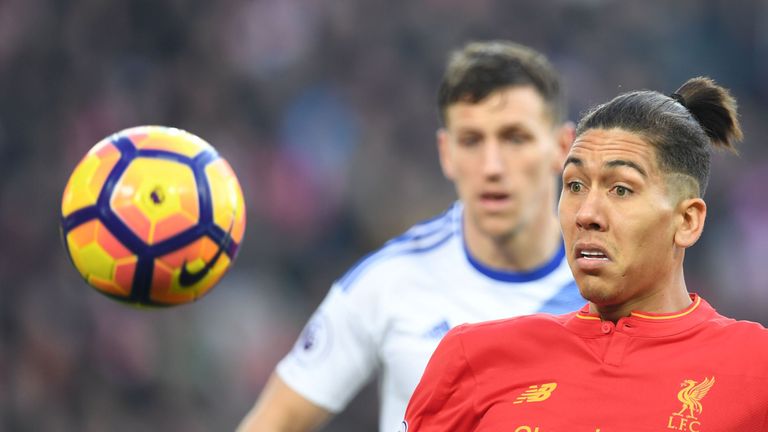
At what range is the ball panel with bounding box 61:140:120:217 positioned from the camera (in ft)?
12.8

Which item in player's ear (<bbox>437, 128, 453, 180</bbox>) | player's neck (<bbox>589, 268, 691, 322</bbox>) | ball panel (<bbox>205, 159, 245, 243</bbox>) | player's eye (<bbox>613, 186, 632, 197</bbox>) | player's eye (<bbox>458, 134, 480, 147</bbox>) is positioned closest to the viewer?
player's eye (<bbox>613, 186, 632, 197</bbox>)

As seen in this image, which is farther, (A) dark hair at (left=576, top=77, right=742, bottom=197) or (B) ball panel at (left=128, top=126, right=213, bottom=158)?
(B) ball panel at (left=128, top=126, right=213, bottom=158)

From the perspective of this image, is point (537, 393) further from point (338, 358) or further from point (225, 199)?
point (338, 358)

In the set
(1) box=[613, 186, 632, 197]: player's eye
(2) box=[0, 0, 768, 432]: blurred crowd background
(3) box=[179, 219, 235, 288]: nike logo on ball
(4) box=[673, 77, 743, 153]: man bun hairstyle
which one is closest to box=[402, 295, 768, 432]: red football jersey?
(1) box=[613, 186, 632, 197]: player's eye

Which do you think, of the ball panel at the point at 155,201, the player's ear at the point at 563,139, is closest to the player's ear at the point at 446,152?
the player's ear at the point at 563,139

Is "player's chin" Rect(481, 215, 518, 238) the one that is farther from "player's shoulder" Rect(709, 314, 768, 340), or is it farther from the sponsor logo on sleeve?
"player's shoulder" Rect(709, 314, 768, 340)

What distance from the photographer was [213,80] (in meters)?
10.2

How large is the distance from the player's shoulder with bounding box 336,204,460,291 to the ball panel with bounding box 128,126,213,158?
37.2 inches

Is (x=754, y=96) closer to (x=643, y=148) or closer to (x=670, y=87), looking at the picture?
(x=670, y=87)

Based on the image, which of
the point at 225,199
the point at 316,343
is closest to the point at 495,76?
the point at 316,343

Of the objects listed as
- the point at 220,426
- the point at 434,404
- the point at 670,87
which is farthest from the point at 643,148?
the point at 670,87

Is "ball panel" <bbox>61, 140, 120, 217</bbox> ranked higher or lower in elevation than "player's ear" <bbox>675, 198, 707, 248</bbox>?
lower

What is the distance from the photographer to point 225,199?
13.2 ft

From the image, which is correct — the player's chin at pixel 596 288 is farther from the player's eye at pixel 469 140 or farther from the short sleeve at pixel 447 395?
the player's eye at pixel 469 140
